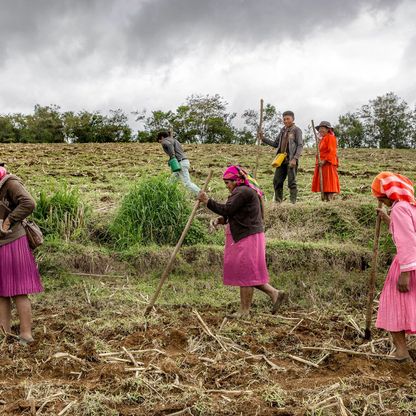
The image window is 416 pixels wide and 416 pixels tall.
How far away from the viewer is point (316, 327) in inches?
Answer: 225

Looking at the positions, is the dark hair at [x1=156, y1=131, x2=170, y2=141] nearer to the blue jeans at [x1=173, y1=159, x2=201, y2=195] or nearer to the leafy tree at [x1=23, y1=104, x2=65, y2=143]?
the blue jeans at [x1=173, y1=159, x2=201, y2=195]

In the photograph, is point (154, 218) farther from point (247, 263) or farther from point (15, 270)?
point (15, 270)

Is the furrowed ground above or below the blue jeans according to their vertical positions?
below

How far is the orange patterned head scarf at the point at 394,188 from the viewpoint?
4297 mm

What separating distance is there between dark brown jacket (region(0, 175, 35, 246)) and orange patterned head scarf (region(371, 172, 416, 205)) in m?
2.88

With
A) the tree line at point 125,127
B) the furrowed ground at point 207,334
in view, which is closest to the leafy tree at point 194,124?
the tree line at point 125,127

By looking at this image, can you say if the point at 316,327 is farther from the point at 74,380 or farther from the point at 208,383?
the point at 74,380

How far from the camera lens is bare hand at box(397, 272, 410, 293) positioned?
4284mm

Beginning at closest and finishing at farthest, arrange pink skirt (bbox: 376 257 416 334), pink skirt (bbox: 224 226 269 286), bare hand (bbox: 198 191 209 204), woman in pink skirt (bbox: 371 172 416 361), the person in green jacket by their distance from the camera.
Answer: woman in pink skirt (bbox: 371 172 416 361), pink skirt (bbox: 376 257 416 334), bare hand (bbox: 198 191 209 204), pink skirt (bbox: 224 226 269 286), the person in green jacket

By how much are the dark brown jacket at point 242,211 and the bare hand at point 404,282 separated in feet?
5.99

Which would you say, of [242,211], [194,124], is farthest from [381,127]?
[242,211]

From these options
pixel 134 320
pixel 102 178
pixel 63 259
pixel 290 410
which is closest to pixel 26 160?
pixel 102 178

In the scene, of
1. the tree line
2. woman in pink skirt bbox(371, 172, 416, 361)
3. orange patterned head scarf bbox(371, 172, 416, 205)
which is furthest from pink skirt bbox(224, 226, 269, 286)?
the tree line

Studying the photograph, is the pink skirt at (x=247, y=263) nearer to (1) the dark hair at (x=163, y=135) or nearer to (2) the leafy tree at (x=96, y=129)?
(1) the dark hair at (x=163, y=135)
